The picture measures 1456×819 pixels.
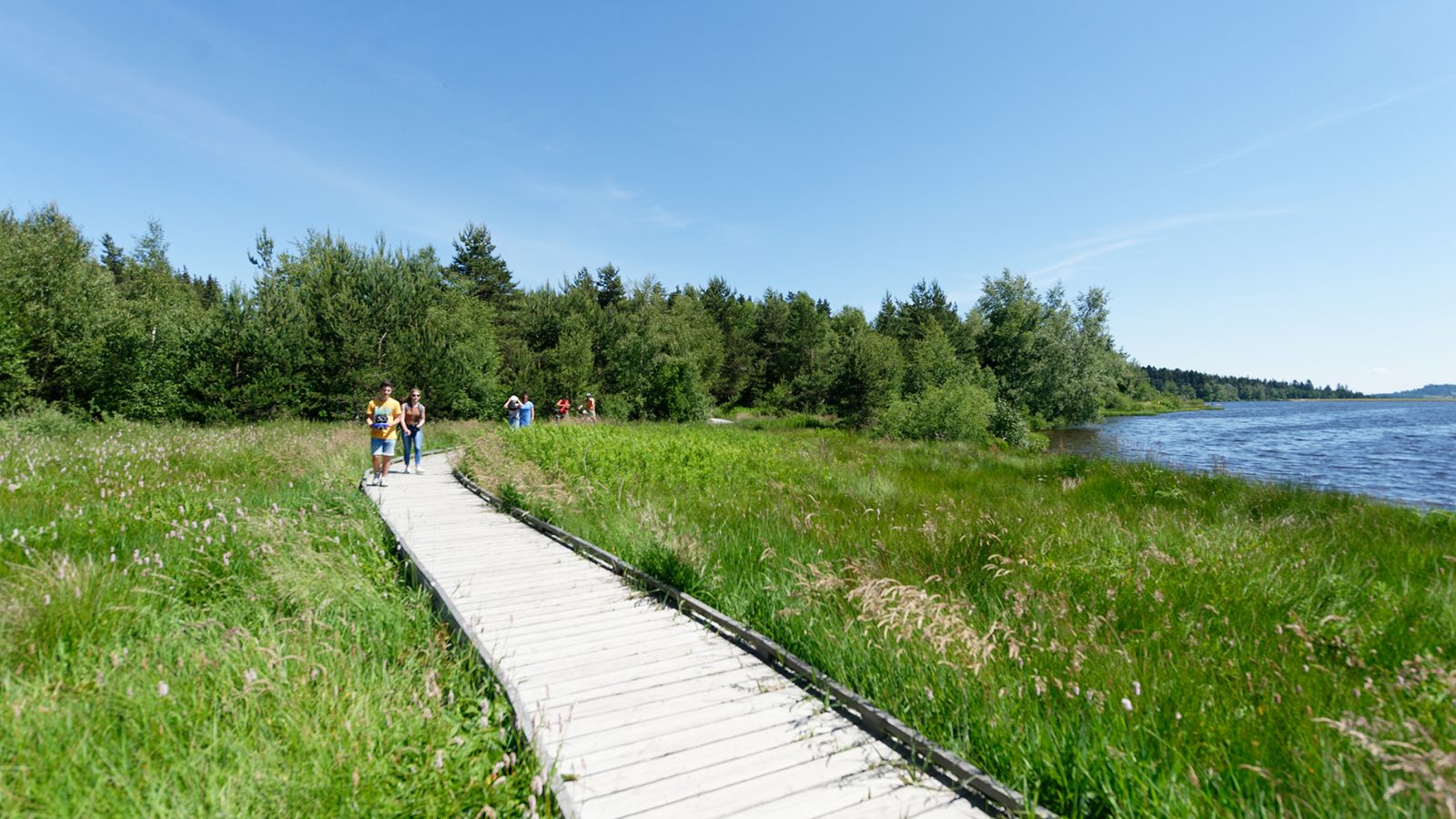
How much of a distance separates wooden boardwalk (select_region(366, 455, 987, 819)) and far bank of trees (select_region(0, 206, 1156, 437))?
2330 centimetres

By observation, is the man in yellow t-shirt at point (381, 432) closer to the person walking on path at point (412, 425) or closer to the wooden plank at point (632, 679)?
the person walking on path at point (412, 425)

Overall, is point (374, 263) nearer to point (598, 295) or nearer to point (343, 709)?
point (598, 295)

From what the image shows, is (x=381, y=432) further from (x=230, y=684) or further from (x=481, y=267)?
(x=481, y=267)

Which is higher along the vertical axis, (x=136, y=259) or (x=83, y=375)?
(x=136, y=259)

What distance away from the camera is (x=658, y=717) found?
11.7 feet

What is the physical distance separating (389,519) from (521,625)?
472 cm

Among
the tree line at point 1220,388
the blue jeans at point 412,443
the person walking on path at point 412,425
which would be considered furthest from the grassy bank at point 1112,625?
the tree line at point 1220,388

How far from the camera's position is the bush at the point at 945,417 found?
27.5 m

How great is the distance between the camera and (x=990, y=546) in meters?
6.31

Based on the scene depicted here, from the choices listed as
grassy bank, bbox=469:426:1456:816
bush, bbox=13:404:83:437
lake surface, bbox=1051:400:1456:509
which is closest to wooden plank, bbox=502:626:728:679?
grassy bank, bbox=469:426:1456:816

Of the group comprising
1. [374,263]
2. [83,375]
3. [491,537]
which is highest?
[374,263]

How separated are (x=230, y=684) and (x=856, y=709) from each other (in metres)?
3.32

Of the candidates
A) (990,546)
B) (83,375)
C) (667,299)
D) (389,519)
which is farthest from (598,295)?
(990,546)

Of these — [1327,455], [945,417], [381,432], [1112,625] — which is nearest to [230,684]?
[1112,625]
